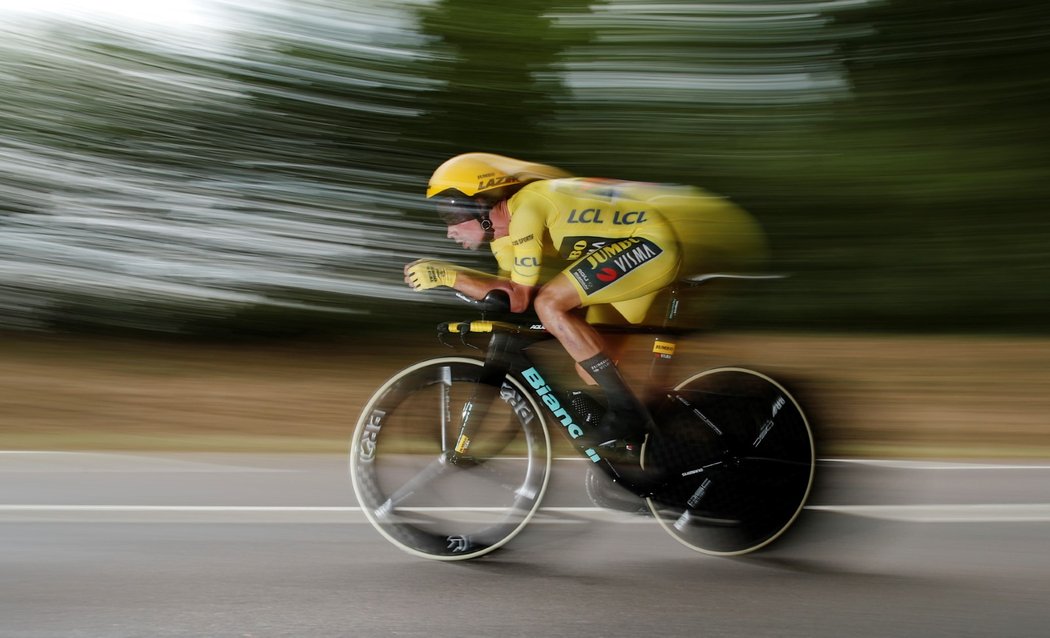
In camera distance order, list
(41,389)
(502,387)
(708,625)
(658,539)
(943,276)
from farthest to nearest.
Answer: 1. (943,276)
2. (41,389)
3. (658,539)
4. (502,387)
5. (708,625)

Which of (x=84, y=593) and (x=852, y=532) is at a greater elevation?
(x=84, y=593)

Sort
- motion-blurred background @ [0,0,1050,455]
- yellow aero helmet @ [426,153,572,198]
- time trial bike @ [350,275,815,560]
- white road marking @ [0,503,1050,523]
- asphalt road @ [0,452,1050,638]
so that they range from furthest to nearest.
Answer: motion-blurred background @ [0,0,1050,455] < white road marking @ [0,503,1050,523] < time trial bike @ [350,275,815,560] < yellow aero helmet @ [426,153,572,198] < asphalt road @ [0,452,1050,638]

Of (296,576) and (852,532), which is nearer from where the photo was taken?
(296,576)

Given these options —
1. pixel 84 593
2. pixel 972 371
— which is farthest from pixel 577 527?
pixel 972 371

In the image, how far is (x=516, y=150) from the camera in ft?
32.6

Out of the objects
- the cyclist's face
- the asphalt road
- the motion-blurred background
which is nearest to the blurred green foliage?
the motion-blurred background

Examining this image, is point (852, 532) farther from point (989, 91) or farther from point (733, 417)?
point (989, 91)

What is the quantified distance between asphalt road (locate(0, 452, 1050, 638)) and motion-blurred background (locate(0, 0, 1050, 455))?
4632mm

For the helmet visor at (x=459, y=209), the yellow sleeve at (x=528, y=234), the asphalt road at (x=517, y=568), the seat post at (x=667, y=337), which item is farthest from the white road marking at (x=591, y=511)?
the helmet visor at (x=459, y=209)

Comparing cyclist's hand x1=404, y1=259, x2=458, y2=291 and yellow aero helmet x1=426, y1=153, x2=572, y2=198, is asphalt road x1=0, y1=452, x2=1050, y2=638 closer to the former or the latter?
cyclist's hand x1=404, y1=259, x2=458, y2=291

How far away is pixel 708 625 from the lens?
3.42 m

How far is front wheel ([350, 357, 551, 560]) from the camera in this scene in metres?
4.06

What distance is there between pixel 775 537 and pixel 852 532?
0.45 m

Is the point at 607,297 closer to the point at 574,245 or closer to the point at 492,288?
the point at 574,245
